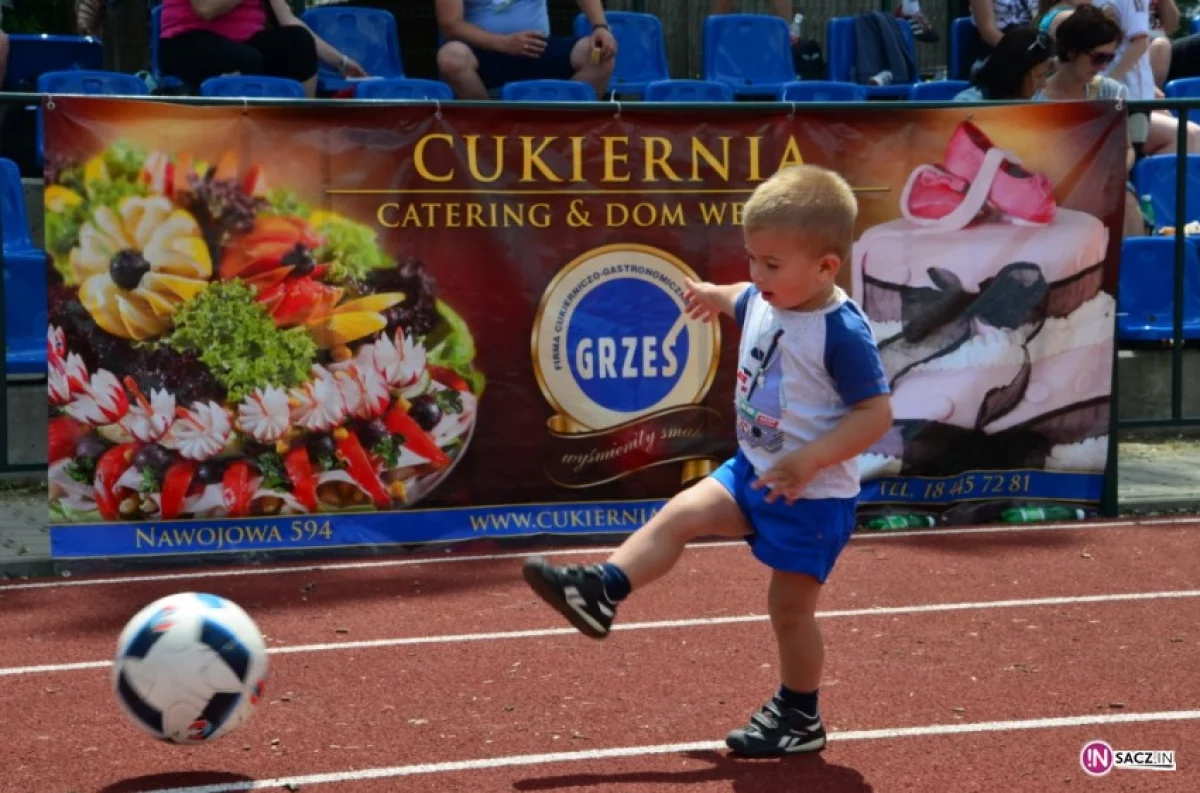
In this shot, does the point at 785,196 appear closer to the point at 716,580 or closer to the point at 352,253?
the point at 716,580

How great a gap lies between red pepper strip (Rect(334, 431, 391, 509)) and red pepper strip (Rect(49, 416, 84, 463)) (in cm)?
110

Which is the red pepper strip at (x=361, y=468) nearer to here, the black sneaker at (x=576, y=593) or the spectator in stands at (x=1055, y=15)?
the black sneaker at (x=576, y=593)

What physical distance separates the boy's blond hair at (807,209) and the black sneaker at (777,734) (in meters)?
1.27

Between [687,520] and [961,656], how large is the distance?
1.61 m

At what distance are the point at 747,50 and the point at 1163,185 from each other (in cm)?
424

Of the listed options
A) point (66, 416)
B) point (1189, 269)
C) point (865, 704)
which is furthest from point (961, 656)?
point (1189, 269)

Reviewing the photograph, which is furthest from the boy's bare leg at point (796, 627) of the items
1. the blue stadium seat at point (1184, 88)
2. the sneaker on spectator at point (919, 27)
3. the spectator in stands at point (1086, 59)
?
the sneaker on spectator at point (919, 27)

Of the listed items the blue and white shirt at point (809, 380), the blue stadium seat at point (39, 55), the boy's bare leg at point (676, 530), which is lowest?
the boy's bare leg at point (676, 530)

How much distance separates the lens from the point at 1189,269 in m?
10.4

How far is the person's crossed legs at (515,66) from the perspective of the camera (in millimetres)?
10922

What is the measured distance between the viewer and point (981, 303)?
27.3ft

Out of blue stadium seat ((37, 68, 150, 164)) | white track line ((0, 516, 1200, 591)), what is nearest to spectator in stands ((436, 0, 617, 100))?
blue stadium seat ((37, 68, 150, 164))

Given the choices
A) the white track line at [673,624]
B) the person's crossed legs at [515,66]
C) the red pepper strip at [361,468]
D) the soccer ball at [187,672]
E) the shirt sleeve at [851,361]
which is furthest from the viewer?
the person's crossed legs at [515,66]

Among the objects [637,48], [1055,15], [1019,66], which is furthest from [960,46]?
[1019,66]
